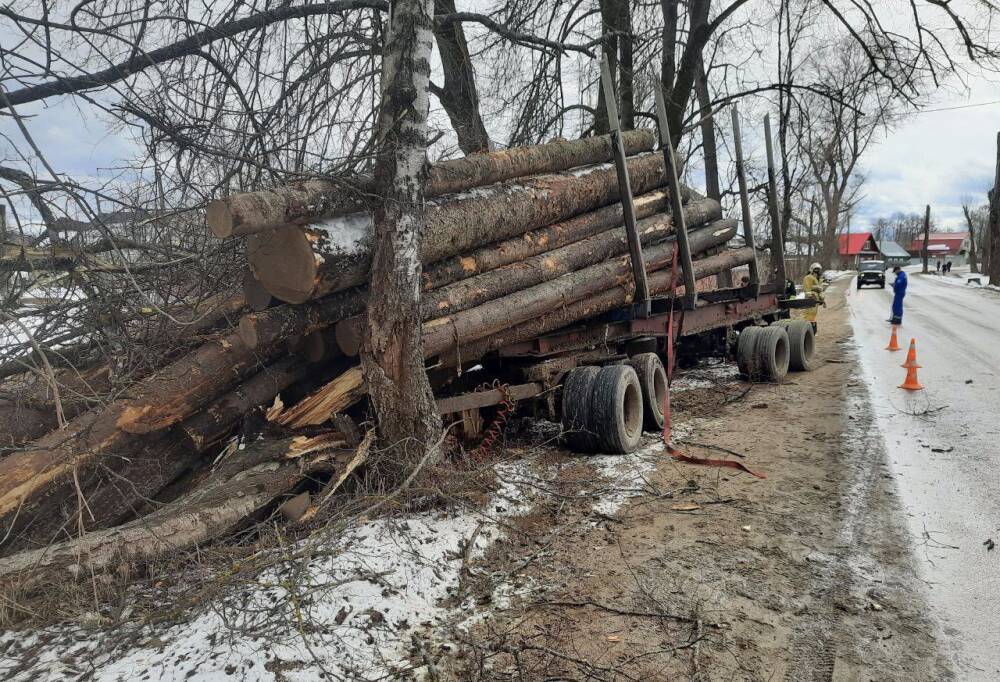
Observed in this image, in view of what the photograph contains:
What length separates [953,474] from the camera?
5.21 meters

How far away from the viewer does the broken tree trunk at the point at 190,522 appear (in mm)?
3363

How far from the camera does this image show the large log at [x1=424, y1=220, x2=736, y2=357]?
5.09 metres

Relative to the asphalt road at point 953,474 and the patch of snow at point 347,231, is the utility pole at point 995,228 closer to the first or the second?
the asphalt road at point 953,474

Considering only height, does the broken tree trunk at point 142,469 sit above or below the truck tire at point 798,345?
above

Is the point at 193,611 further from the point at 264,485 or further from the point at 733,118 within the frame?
the point at 733,118

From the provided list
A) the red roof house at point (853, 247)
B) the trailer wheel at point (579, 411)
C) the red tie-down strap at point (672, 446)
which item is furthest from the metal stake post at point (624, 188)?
the red roof house at point (853, 247)

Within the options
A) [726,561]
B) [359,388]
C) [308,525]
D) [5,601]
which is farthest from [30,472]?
[726,561]

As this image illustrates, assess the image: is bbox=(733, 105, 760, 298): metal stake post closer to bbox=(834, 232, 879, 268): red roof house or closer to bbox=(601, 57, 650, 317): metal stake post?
bbox=(601, 57, 650, 317): metal stake post

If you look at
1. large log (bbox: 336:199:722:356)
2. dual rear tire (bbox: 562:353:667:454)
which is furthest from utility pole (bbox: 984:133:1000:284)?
dual rear tire (bbox: 562:353:667:454)

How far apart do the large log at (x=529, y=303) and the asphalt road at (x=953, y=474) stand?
121 inches

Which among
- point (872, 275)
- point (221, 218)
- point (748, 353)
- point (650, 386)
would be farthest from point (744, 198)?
point (872, 275)

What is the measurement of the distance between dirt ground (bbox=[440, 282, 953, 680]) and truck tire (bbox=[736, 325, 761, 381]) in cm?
362

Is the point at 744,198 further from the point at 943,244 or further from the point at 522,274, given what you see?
the point at 943,244

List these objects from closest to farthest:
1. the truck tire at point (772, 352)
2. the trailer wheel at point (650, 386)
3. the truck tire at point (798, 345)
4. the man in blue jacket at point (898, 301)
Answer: the trailer wheel at point (650, 386), the truck tire at point (772, 352), the truck tire at point (798, 345), the man in blue jacket at point (898, 301)
